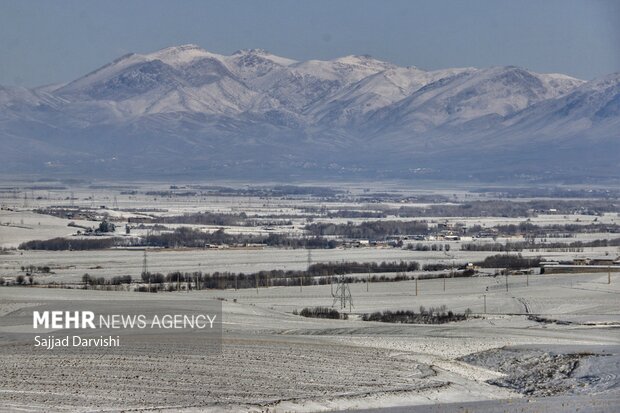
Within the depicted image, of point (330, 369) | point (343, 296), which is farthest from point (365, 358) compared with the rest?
point (343, 296)

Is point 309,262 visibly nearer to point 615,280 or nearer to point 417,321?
point 615,280

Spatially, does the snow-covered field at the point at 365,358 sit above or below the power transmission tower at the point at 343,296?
below

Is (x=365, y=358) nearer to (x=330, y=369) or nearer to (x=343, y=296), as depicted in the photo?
(x=330, y=369)

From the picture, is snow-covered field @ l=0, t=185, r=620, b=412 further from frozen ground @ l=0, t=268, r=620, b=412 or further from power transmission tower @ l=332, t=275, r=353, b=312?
power transmission tower @ l=332, t=275, r=353, b=312

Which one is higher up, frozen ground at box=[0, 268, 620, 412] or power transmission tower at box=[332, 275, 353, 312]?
power transmission tower at box=[332, 275, 353, 312]

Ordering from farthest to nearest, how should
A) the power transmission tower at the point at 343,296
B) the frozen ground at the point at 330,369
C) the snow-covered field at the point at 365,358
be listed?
1. the power transmission tower at the point at 343,296
2. the snow-covered field at the point at 365,358
3. the frozen ground at the point at 330,369

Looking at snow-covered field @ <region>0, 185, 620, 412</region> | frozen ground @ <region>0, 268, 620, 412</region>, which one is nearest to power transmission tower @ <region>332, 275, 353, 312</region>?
snow-covered field @ <region>0, 185, 620, 412</region>

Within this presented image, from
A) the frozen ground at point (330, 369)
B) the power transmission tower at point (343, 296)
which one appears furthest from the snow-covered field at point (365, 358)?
A: the power transmission tower at point (343, 296)

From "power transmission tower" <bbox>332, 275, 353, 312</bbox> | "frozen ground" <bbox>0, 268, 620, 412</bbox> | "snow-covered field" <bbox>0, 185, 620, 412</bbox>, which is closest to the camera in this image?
"frozen ground" <bbox>0, 268, 620, 412</bbox>

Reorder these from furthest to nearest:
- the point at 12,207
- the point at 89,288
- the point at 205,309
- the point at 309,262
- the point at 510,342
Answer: the point at 12,207
the point at 309,262
the point at 89,288
the point at 205,309
the point at 510,342

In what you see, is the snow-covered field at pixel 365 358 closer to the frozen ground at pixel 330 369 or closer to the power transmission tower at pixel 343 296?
the frozen ground at pixel 330 369

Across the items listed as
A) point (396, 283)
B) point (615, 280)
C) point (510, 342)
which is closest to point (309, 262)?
point (396, 283)
